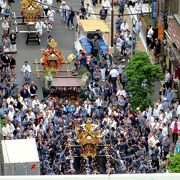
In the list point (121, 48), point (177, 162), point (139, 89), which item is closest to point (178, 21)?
point (139, 89)

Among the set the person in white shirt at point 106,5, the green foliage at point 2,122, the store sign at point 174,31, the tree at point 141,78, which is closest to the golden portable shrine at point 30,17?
the person in white shirt at point 106,5

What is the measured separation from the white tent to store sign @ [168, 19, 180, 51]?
13993 millimetres

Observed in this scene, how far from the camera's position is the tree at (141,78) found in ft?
120

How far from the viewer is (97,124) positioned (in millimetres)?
33031

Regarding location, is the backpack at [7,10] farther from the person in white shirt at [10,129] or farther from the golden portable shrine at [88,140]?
the golden portable shrine at [88,140]

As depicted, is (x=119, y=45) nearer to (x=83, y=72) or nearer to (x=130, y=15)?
(x=83, y=72)

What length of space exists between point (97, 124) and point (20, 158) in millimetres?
7256

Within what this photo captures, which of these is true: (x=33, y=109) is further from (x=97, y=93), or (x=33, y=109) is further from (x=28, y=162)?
(x=28, y=162)

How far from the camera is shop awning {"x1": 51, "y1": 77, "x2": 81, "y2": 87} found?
129 ft

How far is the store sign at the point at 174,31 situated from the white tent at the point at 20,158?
1399cm

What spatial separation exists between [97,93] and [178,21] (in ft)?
19.4

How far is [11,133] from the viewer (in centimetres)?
3231

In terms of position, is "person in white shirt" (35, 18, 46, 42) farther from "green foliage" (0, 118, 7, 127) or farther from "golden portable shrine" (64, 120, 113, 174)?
"golden portable shrine" (64, 120, 113, 174)

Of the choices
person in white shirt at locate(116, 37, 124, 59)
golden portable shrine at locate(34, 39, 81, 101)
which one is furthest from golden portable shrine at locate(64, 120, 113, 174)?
person in white shirt at locate(116, 37, 124, 59)
